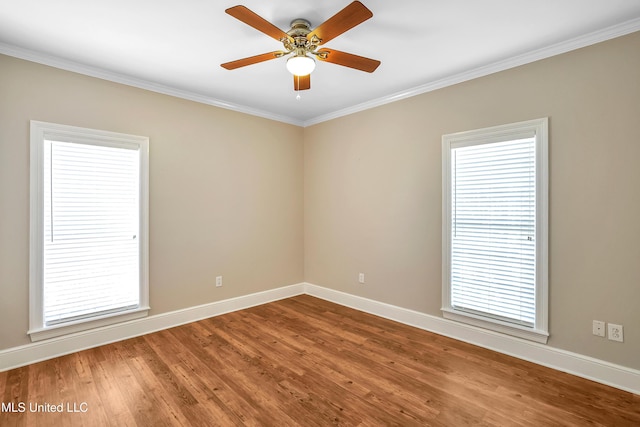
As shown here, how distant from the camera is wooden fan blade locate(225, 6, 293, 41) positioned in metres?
1.66

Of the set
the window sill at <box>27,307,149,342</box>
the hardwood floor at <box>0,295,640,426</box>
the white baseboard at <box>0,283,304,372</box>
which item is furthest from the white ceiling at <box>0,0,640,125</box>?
the hardwood floor at <box>0,295,640,426</box>

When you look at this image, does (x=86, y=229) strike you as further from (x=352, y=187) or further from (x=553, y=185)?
(x=553, y=185)

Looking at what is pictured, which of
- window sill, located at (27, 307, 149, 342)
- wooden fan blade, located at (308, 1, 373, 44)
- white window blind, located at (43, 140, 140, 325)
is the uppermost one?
wooden fan blade, located at (308, 1, 373, 44)

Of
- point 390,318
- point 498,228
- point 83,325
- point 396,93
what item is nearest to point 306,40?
point 396,93

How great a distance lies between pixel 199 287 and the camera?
3674mm

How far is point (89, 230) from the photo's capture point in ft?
9.49

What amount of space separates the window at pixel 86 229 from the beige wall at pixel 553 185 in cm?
250

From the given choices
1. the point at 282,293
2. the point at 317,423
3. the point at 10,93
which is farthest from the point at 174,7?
the point at 282,293

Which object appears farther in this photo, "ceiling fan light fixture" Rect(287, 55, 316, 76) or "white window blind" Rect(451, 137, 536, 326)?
"white window blind" Rect(451, 137, 536, 326)

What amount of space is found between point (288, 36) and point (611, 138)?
2509 mm

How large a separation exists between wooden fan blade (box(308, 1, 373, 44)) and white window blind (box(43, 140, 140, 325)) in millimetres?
2364

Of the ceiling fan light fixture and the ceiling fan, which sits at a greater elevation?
the ceiling fan

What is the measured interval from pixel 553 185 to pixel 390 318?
7.15 ft

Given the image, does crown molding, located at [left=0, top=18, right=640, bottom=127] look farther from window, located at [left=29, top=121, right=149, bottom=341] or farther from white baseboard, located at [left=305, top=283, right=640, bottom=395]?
white baseboard, located at [left=305, top=283, right=640, bottom=395]
